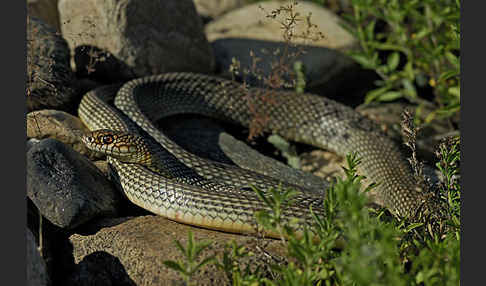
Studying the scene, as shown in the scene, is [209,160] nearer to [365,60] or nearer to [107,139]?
[107,139]

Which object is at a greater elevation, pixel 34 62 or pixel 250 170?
pixel 34 62

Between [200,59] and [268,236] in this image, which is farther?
[200,59]

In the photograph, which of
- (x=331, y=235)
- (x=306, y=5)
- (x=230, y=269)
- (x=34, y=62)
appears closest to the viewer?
(x=331, y=235)

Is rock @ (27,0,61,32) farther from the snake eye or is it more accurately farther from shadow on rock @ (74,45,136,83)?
the snake eye

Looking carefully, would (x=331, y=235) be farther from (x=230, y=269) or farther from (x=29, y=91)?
(x=29, y=91)

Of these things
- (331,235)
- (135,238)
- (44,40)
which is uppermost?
(44,40)

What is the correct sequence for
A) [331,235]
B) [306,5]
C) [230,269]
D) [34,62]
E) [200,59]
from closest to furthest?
[331,235], [230,269], [34,62], [200,59], [306,5]

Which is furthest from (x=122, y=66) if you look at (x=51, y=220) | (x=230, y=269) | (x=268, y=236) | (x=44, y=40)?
(x=230, y=269)

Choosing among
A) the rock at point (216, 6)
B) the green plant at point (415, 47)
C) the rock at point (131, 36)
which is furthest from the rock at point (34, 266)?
the rock at point (216, 6)
